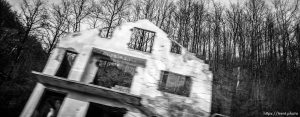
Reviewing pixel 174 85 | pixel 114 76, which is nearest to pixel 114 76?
pixel 114 76

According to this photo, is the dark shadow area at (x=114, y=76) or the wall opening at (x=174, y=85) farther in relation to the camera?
the dark shadow area at (x=114, y=76)

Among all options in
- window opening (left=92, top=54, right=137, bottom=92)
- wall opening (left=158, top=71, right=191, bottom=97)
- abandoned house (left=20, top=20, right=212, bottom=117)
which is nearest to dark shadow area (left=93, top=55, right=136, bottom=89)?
window opening (left=92, top=54, right=137, bottom=92)

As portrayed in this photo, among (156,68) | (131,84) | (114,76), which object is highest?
(156,68)

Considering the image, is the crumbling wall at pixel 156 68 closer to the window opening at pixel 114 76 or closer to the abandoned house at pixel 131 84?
the abandoned house at pixel 131 84

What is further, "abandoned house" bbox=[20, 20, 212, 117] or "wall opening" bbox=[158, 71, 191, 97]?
"wall opening" bbox=[158, 71, 191, 97]

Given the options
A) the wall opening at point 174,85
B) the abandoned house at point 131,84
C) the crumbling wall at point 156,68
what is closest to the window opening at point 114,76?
the wall opening at point 174,85

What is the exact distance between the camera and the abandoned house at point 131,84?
31.6 feet

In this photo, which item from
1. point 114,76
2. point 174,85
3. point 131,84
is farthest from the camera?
point 114,76

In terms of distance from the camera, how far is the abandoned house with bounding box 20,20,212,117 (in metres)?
9.64

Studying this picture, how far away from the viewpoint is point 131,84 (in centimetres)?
1084

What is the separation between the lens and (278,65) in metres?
16.7

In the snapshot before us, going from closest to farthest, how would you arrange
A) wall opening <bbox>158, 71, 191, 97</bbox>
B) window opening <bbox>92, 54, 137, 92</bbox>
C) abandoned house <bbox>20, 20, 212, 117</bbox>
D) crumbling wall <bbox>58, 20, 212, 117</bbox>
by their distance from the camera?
abandoned house <bbox>20, 20, 212, 117</bbox>
crumbling wall <bbox>58, 20, 212, 117</bbox>
wall opening <bbox>158, 71, 191, 97</bbox>
window opening <bbox>92, 54, 137, 92</bbox>

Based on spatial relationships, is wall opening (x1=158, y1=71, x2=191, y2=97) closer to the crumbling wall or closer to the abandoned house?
the abandoned house

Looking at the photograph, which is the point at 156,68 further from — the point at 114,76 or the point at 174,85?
the point at 114,76
